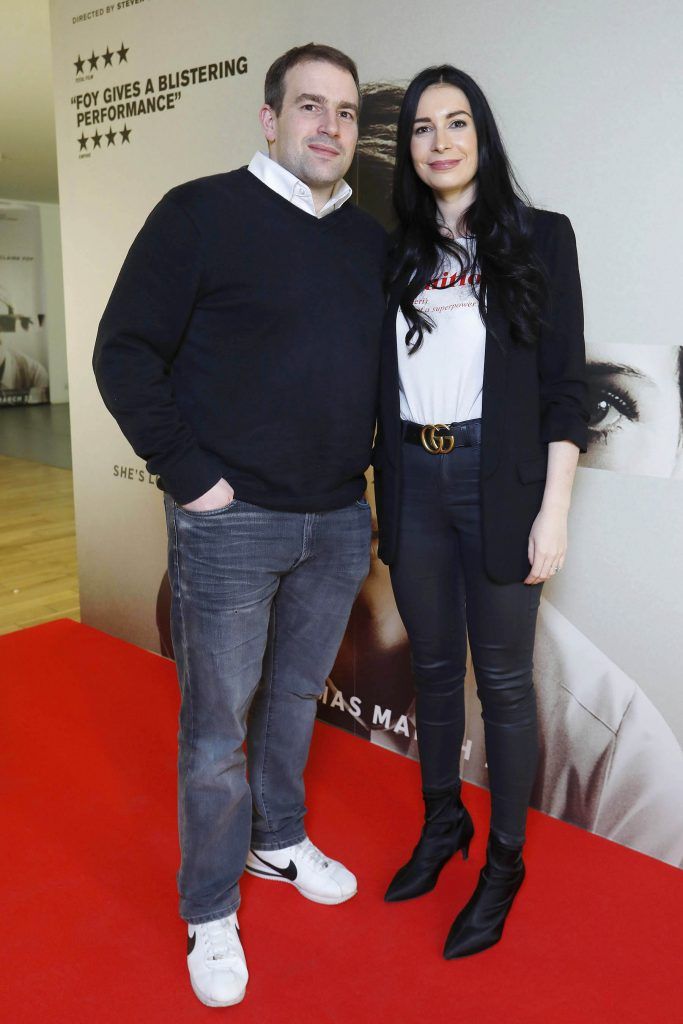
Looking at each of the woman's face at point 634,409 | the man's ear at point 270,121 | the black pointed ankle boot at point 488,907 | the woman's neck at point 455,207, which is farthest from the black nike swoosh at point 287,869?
the man's ear at point 270,121

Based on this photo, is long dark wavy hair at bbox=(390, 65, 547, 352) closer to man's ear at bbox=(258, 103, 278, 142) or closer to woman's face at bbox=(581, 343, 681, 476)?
man's ear at bbox=(258, 103, 278, 142)

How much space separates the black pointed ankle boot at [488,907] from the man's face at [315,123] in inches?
49.2

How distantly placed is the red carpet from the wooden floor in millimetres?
1210

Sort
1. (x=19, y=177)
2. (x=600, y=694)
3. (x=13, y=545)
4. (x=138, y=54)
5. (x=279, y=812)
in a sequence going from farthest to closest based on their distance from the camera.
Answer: (x=19, y=177) → (x=13, y=545) → (x=138, y=54) → (x=600, y=694) → (x=279, y=812)

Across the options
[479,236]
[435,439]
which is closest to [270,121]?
[479,236]

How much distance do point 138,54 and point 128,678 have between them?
6.46 feet

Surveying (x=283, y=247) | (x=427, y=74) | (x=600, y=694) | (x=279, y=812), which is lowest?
(x=279, y=812)

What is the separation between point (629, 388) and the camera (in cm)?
178

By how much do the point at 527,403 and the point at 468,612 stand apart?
40 centimetres

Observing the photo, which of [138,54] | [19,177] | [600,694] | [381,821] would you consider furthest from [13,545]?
[19,177]

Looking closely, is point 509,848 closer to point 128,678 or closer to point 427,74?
point 427,74

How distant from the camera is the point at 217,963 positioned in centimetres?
147

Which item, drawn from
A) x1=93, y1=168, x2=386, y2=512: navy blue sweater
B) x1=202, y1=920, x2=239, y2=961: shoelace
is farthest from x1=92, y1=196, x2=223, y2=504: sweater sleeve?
x1=202, y1=920, x2=239, y2=961: shoelace

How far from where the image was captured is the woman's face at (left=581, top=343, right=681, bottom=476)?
1.73m
